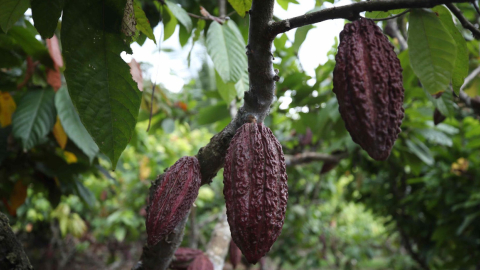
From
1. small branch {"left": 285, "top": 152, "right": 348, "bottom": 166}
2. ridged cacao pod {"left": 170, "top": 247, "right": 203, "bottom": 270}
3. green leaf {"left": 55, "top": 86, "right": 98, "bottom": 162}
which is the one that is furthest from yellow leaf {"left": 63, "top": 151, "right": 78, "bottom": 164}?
small branch {"left": 285, "top": 152, "right": 348, "bottom": 166}

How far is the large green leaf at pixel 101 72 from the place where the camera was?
0.62 metres

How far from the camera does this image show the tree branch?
0.51 m

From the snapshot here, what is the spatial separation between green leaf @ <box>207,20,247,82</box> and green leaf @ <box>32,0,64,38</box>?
1.60 ft

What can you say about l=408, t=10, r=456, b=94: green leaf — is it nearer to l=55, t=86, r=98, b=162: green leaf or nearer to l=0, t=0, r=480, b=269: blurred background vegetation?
l=0, t=0, r=480, b=269: blurred background vegetation

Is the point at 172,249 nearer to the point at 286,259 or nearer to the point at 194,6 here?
the point at 194,6

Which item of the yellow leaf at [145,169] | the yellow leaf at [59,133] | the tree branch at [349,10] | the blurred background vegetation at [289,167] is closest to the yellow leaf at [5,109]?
the blurred background vegetation at [289,167]

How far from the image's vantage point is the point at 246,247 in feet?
1.87

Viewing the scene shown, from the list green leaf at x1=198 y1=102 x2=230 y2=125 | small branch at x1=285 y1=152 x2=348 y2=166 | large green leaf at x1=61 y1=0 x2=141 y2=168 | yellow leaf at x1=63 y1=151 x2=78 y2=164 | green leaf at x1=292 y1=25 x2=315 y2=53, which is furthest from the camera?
small branch at x1=285 y1=152 x2=348 y2=166

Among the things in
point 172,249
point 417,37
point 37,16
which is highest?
point 37,16

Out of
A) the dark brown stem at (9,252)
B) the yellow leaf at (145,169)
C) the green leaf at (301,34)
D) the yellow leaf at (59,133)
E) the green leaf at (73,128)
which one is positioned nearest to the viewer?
the dark brown stem at (9,252)

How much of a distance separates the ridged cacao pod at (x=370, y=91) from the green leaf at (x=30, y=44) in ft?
3.99

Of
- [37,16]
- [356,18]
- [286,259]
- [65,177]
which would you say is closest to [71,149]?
[65,177]

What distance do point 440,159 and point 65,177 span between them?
106 inches

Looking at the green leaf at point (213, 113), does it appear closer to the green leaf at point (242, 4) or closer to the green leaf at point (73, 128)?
the green leaf at point (73, 128)
